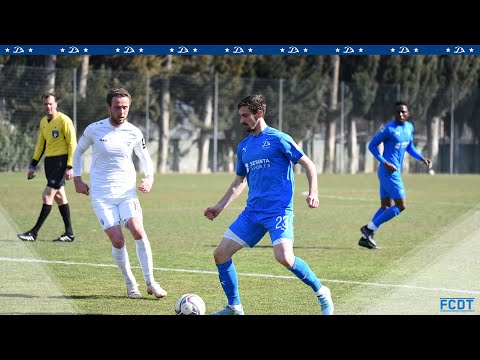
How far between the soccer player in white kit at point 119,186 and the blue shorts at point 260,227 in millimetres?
1588

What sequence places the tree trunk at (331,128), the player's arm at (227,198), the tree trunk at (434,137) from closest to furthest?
the player's arm at (227,198) → the tree trunk at (331,128) → the tree trunk at (434,137)

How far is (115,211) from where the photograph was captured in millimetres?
9648

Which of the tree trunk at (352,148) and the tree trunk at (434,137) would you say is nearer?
the tree trunk at (352,148)

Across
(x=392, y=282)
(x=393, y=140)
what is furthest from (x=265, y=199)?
(x=393, y=140)

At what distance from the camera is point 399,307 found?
877 cm

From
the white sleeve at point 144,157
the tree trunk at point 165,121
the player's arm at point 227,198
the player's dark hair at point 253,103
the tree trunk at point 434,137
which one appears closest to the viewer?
the player's dark hair at point 253,103

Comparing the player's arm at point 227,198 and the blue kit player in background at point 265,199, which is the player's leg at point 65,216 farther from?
the blue kit player in background at point 265,199

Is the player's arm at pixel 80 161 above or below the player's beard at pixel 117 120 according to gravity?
below

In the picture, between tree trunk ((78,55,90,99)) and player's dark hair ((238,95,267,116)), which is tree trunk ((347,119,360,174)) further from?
player's dark hair ((238,95,267,116))

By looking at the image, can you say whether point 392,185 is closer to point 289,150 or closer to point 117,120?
point 117,120

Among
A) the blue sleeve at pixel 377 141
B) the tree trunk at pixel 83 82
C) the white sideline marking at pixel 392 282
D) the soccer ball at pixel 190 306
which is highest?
the tree trunk at pixel 83 82

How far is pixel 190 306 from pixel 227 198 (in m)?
1.04

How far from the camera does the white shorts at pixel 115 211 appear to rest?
959cm

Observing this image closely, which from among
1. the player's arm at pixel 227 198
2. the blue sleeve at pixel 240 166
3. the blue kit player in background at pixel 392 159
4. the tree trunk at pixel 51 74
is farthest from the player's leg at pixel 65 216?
the tree trunk at pixel 51 74
